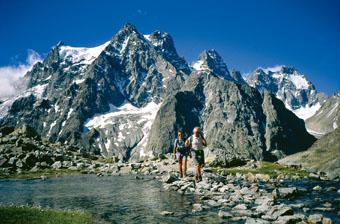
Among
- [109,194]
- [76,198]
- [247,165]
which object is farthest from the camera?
[247,165]

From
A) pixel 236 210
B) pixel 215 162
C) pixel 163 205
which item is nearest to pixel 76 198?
pixel 163 205

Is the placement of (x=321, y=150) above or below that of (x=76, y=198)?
above

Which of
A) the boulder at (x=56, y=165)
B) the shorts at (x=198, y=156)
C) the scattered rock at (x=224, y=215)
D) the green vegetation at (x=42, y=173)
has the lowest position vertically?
the scattered rock at (x=224, y=215)

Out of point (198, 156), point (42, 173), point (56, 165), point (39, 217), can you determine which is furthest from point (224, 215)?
point (56, 165)

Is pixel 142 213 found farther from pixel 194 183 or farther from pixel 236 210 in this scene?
pixel 194 183

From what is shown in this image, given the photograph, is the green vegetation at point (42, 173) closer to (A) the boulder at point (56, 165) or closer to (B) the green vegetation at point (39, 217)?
(A) the boulder at point (56, 165)

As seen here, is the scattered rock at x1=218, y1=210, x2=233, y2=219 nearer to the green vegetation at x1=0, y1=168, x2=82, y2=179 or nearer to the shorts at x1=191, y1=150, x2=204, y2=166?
the shorts at x1=191, y1=150, x2=204, y2=166

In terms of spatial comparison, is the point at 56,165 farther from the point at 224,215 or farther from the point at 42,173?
the point at 224,215

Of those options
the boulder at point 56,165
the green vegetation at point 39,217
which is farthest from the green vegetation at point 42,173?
the green vegetation at point 39,217

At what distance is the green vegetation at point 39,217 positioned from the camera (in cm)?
1880

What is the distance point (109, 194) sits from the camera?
109 ft

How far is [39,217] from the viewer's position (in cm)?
1994

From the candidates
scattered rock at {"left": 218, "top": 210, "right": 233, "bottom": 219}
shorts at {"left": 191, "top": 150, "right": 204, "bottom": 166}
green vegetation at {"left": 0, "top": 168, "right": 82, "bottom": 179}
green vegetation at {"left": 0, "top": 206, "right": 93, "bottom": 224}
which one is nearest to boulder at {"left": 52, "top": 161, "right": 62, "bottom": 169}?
green vegetation at {"left": 0, "top": 168, "right": 82, "bottom": 179}

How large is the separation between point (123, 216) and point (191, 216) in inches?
158
